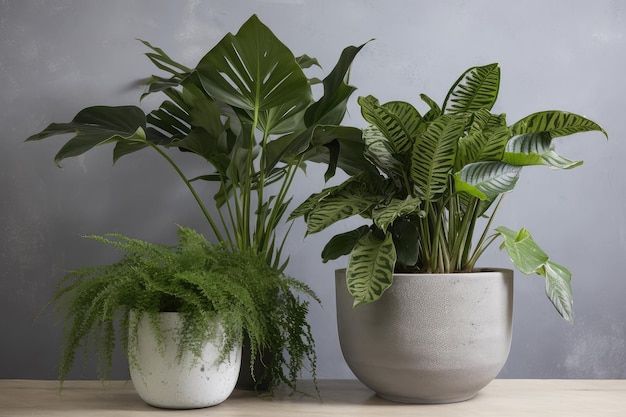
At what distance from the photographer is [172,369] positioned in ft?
3.51

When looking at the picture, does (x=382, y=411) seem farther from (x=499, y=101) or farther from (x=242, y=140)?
(x=499, y=101)

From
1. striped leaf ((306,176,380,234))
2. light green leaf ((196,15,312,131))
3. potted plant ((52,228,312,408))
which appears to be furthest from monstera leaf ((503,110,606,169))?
potted plant ((52,228,312,408))

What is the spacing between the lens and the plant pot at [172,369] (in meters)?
1.07

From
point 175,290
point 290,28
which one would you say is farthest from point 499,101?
point 175,290

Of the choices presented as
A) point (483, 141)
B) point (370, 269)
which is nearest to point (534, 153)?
point (483, 141)

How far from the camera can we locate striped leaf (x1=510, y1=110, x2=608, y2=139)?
3.60 ft

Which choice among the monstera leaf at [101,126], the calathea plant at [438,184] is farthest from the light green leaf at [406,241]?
the monstera leaf at [101,126]

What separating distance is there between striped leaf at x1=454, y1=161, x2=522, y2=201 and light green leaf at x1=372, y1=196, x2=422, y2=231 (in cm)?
8

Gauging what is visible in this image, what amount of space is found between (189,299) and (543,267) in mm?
600

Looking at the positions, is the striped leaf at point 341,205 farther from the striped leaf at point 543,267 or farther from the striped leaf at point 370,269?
the striped leaf at point 543,267

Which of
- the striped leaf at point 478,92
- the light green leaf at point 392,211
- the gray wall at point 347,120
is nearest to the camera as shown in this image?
the light green leaf at point 392,211

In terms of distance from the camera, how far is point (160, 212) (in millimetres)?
1524

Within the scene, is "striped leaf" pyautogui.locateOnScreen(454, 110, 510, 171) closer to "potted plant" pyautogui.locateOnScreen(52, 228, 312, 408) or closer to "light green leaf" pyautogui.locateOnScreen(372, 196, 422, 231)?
"light green leaf" pyautogui.locateOnScreen(372, 196, 422, 231)

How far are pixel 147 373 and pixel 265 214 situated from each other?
1.31ft
